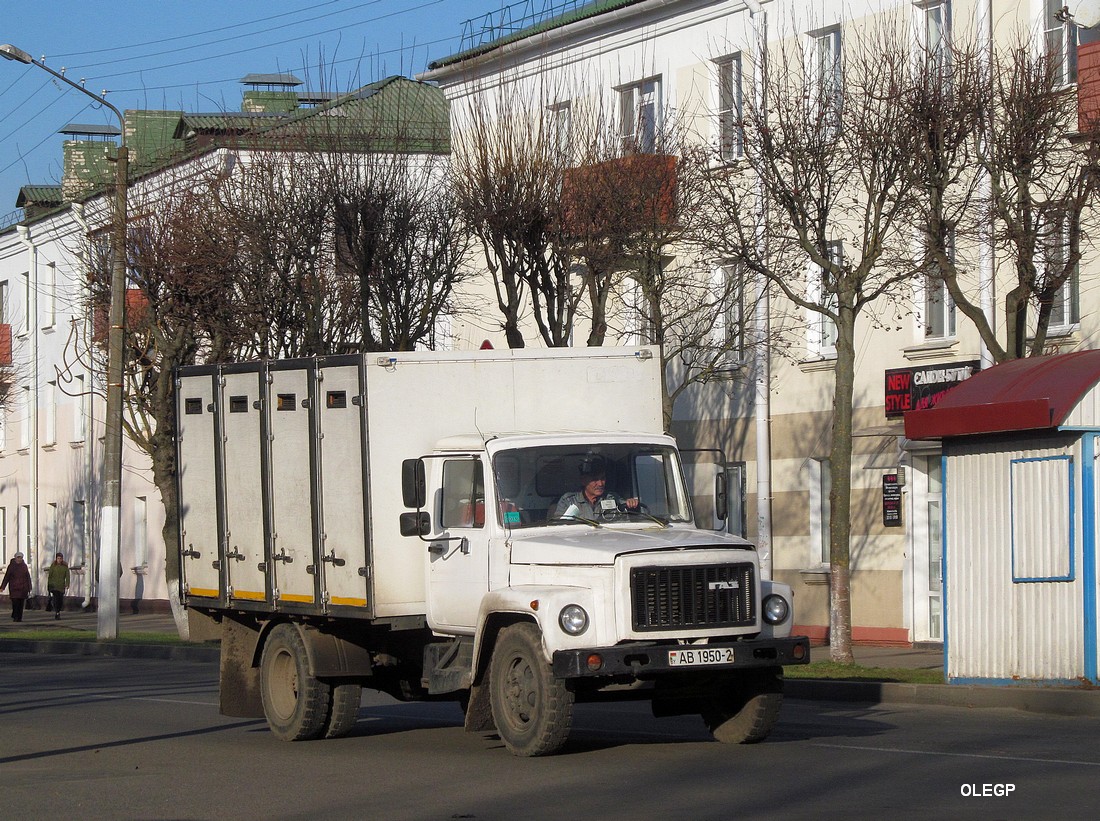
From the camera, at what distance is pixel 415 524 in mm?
12391

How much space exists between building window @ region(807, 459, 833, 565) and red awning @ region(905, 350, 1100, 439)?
9.66m

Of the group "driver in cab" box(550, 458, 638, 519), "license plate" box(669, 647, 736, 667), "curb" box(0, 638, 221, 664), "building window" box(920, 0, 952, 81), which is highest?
"building window" box(920, 0, 952, 81)

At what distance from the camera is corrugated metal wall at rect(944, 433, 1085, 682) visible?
1617 cm

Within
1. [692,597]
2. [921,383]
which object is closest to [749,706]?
[692,597]

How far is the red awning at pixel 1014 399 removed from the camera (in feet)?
51.9

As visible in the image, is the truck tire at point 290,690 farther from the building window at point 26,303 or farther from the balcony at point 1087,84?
the building window at point 26,303

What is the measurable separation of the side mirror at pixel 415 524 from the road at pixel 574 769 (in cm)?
165

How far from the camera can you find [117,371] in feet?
94.9

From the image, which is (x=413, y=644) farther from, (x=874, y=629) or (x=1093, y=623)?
(x=874, y=629)

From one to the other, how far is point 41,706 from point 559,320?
987cm

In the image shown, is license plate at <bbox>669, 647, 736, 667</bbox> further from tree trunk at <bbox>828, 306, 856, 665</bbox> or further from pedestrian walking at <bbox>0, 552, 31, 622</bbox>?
pedestrian walking at <bbox>0, 552, 31, 622</bbox>

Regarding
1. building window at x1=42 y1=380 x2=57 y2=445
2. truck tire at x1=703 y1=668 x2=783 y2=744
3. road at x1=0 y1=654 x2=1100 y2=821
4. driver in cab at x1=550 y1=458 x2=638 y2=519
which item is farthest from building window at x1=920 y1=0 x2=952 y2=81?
building window at x1=42 y1=380 x2=57 y2=445

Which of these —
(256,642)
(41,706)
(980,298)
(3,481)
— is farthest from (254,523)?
(3,481)

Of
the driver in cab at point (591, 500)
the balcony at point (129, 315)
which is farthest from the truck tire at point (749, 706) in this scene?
the balcony at point (129, 315)
